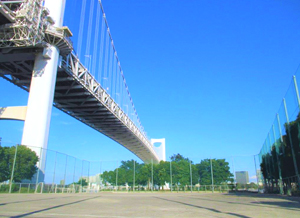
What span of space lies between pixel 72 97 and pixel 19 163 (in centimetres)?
1502

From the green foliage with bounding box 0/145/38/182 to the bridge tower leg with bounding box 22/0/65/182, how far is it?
82 cm

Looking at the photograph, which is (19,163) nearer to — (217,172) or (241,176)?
(217,172)

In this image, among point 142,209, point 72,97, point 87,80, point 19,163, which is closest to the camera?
point 142,209

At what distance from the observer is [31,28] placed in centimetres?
1664

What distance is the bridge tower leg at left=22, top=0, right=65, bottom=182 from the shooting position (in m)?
18.0

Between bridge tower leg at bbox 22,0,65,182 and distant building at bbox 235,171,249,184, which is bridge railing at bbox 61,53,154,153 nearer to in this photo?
bridge tower leg at bbox 22,0,65,182

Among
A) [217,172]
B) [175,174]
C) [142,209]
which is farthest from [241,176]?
[142,209]

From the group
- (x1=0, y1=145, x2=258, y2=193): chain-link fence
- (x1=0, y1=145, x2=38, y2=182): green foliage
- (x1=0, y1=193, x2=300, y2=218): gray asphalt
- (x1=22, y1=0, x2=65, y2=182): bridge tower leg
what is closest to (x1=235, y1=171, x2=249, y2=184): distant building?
A: (x1=0, y1=145, x2=258, y2=193): chain-link fence

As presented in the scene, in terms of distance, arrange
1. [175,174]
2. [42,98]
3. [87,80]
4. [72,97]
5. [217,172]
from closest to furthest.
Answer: [42,98]
[87,80]
[72,97]
[217,172]
[175,174]

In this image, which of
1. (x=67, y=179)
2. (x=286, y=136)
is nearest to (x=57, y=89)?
(x=67, y=179)

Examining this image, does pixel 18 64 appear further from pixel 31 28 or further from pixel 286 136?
pixel 286 136

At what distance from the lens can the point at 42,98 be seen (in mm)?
19203

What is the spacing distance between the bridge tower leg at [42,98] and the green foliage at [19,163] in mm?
822

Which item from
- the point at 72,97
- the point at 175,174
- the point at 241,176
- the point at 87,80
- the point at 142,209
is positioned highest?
the point at 87,80
